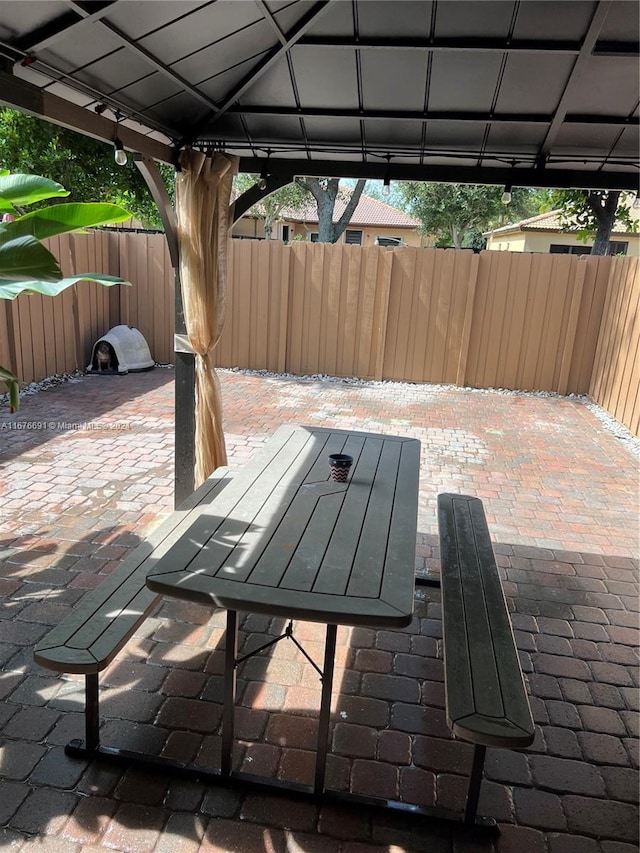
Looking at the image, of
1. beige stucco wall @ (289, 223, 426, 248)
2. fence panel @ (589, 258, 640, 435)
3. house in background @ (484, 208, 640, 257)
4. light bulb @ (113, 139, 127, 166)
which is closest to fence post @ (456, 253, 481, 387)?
fence panel @ (589, 258, 640, 435)

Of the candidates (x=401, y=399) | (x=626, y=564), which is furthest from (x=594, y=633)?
(x=401, y=399)

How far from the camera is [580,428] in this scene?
7.15m

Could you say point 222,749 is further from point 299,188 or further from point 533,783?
point 299,188

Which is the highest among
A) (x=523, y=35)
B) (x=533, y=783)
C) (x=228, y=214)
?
(x=523, y=35)

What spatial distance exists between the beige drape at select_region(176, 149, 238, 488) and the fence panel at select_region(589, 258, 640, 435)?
16.8 feet

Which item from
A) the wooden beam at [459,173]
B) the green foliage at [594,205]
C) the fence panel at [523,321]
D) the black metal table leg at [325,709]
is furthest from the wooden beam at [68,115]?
the green foliage at [594,205]

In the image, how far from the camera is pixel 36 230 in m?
1.80

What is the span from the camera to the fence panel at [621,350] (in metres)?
6.99

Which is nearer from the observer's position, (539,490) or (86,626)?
(86,626)

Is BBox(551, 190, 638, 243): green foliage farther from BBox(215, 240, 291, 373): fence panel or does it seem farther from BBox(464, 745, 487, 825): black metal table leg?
BBox(464, 745, 487, 825): black metal table leg

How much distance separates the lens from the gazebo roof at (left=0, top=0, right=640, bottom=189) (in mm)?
2316

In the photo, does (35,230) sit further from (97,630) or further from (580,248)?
(580,248)

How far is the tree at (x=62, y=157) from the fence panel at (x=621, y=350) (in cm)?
705

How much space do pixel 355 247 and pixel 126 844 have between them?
27.2ft
